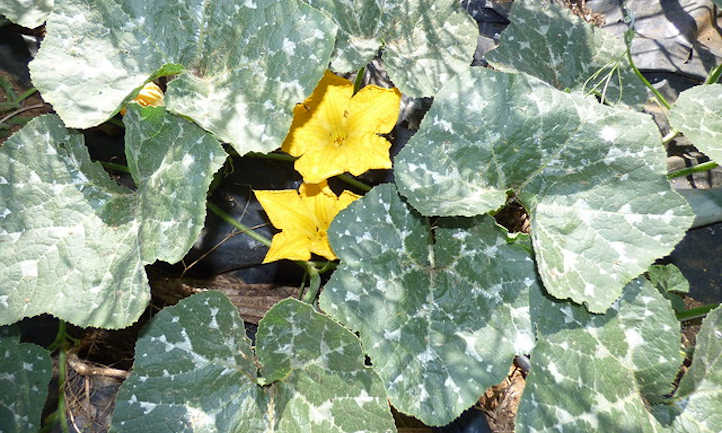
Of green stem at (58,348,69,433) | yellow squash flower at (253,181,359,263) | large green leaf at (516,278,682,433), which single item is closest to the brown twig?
green stem at (58,348,69,433)

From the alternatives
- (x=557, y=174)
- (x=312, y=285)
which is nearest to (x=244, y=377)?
(x=312, y=285)

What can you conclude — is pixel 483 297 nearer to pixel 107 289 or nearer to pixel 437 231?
pixel 437 231

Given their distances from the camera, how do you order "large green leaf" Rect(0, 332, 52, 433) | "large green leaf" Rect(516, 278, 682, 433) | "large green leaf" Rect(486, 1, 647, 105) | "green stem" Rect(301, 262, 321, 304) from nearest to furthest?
"large green leaf" Rect(516, 278, 682, 433)
"large green leaf" Rect(0, 332, 52, 433)
"green stem" Rect(301, 262, 321, 304)
"large green leaf" Rect(486, 1, 647, 105)

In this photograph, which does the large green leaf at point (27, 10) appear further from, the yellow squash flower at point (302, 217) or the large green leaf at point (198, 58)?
the yellow squash flower at point (302, 217)

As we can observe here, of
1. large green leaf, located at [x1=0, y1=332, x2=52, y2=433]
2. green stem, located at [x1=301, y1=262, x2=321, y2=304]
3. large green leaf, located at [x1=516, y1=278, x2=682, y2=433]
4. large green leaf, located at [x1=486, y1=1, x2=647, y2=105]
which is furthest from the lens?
large green leaf, located at [x1=486, y1=1, x2=647, y2=105]

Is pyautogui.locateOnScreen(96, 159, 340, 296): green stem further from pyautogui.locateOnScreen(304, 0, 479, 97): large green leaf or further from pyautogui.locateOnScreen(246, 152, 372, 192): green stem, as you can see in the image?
pyautogui.locateOnScreen(304, 0, 479, 97): large green leaf

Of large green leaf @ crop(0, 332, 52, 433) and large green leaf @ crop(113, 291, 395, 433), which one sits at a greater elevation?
large green leaf @ crop(113, 291, 395, 433)

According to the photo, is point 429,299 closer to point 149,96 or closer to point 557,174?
point 557,174

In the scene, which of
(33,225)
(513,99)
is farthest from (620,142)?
(33,225)

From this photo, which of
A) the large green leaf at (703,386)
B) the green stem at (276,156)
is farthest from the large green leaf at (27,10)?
the large green leaf at (703,386)
